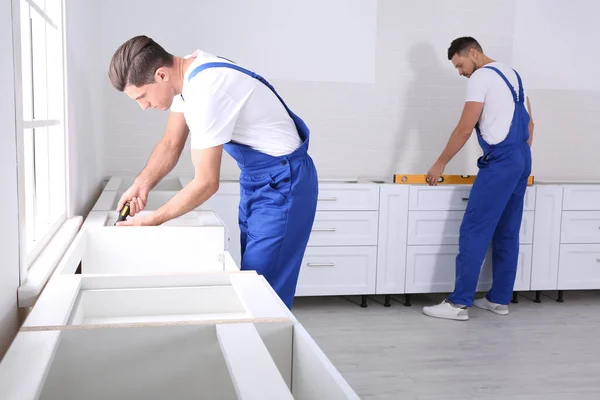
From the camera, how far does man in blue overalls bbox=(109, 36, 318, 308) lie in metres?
2.19

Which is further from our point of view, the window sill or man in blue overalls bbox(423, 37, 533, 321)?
man in blue overalls bbox(423, 37, 533, 321)

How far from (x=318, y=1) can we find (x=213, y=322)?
3822 mm

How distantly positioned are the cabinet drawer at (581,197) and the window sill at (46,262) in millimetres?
3468

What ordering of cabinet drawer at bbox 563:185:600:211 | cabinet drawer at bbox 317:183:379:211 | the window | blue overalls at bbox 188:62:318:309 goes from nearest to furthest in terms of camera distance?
the window
blue overalls at bbox 188:62:318:309
cabinet drawer at bbox 317:183:379:211
cabinet drawer at bbox 563:185:600:211

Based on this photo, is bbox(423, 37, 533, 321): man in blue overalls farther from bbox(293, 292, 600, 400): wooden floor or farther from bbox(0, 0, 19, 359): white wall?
bbox(0, 0, 19, 359): white wall

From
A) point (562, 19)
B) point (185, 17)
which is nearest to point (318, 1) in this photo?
point (185, 17)

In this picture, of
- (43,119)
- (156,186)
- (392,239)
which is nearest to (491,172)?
(392,239)

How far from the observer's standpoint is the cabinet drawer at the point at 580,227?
4.80 metres

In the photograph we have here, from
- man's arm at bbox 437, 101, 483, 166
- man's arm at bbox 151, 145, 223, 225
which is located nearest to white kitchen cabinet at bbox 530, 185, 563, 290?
man's arm at bbox 437, 101, 483, 166

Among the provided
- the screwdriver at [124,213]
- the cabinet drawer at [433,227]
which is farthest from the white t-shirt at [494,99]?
the screwdriver at [124,213]

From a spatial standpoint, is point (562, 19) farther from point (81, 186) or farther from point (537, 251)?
point (81, 186)

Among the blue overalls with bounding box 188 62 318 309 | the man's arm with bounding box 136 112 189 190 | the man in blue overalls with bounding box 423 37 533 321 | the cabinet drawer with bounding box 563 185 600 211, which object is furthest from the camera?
the cabinet drawer with bounding box 563 185 600 211

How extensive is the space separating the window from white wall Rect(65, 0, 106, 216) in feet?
0.17

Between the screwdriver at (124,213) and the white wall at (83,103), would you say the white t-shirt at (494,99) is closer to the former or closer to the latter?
the white wall at (83,103)
